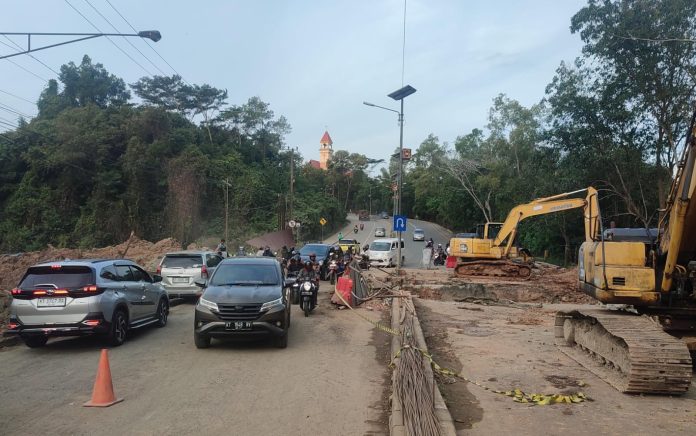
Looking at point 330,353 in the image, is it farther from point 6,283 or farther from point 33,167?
point 33,167

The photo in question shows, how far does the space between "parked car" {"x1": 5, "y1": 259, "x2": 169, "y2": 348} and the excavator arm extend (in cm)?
915

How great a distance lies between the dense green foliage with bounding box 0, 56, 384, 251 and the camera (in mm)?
54844

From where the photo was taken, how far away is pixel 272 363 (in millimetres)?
8930

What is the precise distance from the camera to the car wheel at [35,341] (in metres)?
9.65

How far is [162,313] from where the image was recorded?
12.5 metres

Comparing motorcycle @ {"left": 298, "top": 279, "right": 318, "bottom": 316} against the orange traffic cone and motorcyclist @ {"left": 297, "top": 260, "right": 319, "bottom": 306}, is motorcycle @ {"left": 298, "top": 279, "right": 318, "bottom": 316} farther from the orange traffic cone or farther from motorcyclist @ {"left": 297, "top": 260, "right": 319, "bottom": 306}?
the orange traffic cone

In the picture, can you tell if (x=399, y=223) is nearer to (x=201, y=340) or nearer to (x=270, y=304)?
(x=270, y=304)

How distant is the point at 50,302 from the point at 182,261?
7.20 metres

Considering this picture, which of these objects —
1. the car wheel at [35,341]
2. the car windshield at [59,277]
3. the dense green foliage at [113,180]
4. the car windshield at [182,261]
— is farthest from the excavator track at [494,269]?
the dense green foliage at [113,180]

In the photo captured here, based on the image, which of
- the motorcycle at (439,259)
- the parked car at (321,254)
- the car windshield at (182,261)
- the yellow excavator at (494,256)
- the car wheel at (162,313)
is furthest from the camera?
the motorcycle at (439,259)

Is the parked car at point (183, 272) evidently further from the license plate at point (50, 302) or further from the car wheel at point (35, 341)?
the license plate at point (50, 302)

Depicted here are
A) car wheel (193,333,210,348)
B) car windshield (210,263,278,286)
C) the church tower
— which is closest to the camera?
car wheel (193,333,210,348)

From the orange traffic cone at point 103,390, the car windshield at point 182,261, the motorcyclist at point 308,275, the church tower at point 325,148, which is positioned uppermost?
the church tower at point 325,148

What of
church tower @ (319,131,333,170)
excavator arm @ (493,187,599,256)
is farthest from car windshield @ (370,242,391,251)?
church tower @ (319,131,333,170)
